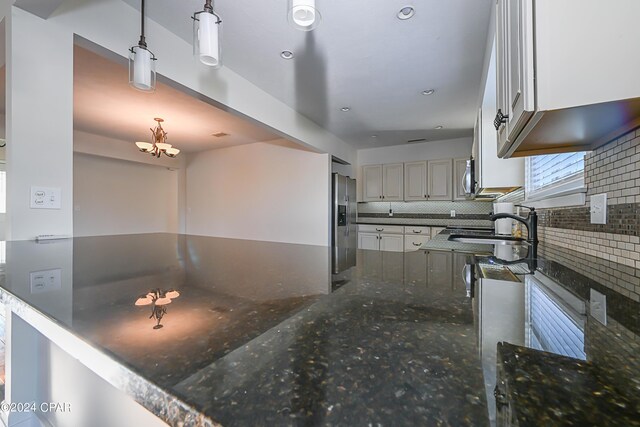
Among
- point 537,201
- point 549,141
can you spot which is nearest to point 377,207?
point 537,201

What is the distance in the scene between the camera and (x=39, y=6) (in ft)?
4.45

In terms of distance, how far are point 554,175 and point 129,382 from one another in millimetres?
2137

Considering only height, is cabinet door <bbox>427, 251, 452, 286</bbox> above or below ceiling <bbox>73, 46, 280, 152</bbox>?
below

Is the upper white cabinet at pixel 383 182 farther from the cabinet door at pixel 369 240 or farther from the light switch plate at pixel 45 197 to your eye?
the light switch plate at pixel 45 197

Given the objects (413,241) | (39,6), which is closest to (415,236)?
(413,241)

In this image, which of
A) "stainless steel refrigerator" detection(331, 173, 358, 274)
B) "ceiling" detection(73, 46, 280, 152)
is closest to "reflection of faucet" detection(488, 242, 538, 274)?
"ceiling" detection(73, 46, 280, 152)

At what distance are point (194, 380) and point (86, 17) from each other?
7.24 ft

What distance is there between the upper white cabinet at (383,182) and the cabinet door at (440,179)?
50cm

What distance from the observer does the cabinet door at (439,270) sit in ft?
2.42

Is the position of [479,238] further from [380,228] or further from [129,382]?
[380,228]

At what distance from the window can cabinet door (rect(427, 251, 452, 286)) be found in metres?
0.72

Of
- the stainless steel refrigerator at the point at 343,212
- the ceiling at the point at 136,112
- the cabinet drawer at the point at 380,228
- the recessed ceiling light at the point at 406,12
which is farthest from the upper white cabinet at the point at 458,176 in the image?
the recessed ceiling light at the point at 406,12

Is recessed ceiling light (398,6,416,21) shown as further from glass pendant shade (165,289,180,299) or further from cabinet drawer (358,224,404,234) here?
cabinet drawer (358,224,404,234)

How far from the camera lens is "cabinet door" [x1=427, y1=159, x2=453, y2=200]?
15.7 ft
